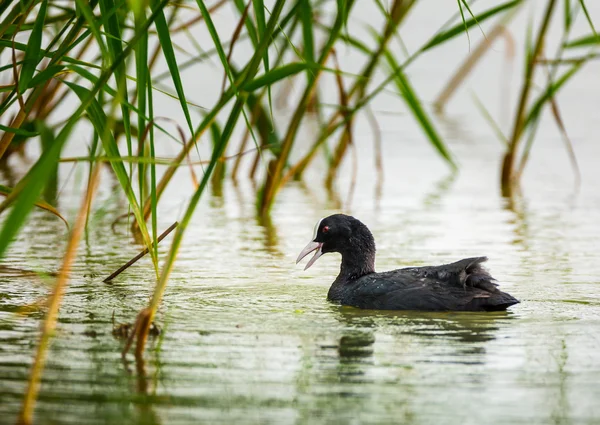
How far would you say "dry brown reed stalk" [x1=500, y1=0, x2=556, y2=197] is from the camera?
29.8 ft

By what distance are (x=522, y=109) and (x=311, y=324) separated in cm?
477

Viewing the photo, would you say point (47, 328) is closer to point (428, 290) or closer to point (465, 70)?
point (428, 290)

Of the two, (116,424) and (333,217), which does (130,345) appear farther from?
(333,217)

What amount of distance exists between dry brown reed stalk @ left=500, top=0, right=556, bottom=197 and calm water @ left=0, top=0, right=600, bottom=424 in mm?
243

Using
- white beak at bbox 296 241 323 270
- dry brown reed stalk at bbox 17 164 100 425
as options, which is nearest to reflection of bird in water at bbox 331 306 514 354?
white beak at bbox 296 241 323 270

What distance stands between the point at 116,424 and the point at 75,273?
3327 mm

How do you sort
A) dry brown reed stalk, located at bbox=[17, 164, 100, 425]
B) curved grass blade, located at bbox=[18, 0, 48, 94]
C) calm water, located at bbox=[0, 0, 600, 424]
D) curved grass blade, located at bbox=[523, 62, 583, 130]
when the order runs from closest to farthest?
dry brown reed stalk, located at bbox=[17, 164, 100, 425] < calm water, located at bbox=[0, 0, 600, 424] < curved grass blade, located at bbox=[18, 0, 48, 94] < curved grass blade, located at bbox=[523, 62, 583, 130]

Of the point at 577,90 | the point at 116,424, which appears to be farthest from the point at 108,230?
the point at 577,90

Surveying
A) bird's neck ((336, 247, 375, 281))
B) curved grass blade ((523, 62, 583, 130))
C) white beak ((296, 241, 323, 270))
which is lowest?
bird's neck ((336, 247, 375, 281))

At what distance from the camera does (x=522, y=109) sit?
9719mm

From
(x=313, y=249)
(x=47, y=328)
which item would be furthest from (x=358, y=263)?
(x=47, y=328)

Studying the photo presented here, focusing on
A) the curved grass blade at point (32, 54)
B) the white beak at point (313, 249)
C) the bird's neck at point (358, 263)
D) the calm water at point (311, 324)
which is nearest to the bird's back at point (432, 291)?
the calm water at point (311, 324)

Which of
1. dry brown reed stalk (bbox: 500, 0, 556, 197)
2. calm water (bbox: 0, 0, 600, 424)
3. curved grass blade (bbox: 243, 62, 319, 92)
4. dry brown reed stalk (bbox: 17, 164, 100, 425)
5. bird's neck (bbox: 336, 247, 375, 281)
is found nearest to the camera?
dry brown reed stalk (bbox: 17, 164, 100, 425)

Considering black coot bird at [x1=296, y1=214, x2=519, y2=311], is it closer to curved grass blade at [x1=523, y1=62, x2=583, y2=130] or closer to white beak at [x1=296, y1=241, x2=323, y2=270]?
white beak at [x1=296, y1=241, x2=323, y2=270]
